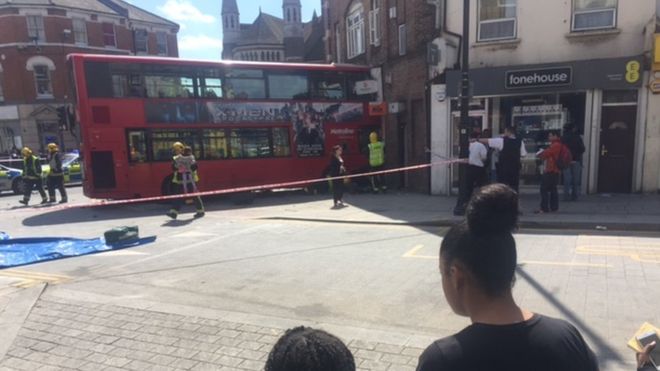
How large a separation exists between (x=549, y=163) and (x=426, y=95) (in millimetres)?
4992

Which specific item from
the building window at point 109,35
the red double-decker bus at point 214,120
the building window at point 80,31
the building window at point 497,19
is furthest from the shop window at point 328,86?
the building window at point 109,35

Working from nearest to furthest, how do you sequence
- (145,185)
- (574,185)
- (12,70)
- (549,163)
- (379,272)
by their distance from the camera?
(379,272) → (549,163) → (574,185) → (145,185) → (12,70)

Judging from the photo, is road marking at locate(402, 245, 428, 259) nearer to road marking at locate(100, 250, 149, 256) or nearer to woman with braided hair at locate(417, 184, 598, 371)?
road marking at locate(100, 250, 149, 256)

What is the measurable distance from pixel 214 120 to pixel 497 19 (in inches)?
338

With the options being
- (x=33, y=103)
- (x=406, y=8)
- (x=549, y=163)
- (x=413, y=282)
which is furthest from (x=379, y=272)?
(x=33, y=103)

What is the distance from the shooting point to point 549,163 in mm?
10062

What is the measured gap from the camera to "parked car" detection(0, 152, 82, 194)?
18.9 meters

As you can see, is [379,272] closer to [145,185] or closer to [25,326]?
[25,326]

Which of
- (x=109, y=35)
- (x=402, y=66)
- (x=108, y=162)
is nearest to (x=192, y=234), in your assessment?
(x=108, y=162)

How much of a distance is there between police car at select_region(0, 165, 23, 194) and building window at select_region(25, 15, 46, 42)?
21.7m

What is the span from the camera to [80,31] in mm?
38156

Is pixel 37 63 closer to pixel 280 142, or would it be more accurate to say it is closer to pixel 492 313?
pixel 280 142

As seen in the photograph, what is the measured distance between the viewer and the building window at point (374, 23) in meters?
17.8

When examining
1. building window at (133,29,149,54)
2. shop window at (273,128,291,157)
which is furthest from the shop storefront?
building window at (133,29,149,54)
